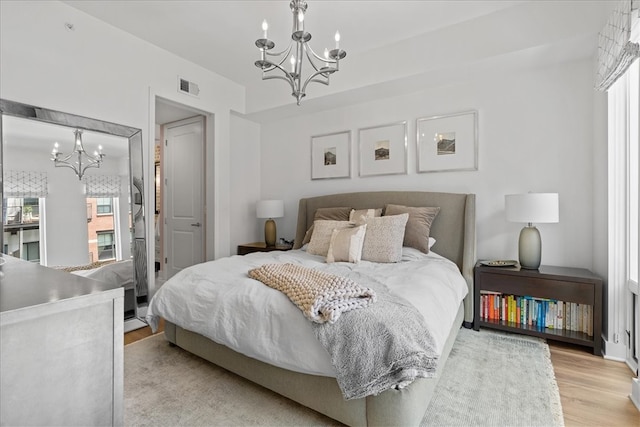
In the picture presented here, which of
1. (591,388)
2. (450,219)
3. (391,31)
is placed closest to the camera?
(591,388)

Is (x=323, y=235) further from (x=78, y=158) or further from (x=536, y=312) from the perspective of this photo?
(x=78, y=158)

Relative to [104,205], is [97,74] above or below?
above

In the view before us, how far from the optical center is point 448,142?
334 centimetres

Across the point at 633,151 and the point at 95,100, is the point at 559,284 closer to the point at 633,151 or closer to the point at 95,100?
the point at 633,151

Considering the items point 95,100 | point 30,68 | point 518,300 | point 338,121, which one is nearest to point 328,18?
point 338,121

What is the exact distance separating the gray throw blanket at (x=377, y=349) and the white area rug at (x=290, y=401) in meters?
0.48

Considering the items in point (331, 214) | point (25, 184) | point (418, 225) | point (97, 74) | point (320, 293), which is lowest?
point (320, 293)

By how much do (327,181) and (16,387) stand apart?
367 centimetres

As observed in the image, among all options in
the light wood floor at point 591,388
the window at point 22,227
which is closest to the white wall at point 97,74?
the window at point 22,227

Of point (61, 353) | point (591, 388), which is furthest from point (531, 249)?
point (61, 353)

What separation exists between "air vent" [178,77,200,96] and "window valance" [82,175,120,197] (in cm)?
125

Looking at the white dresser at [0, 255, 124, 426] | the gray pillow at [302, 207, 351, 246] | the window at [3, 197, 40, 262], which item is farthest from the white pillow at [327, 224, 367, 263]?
the window at [3, 197, 40, 262]

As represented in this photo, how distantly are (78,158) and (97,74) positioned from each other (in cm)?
79

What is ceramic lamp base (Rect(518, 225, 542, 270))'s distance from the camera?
8.74 feet
